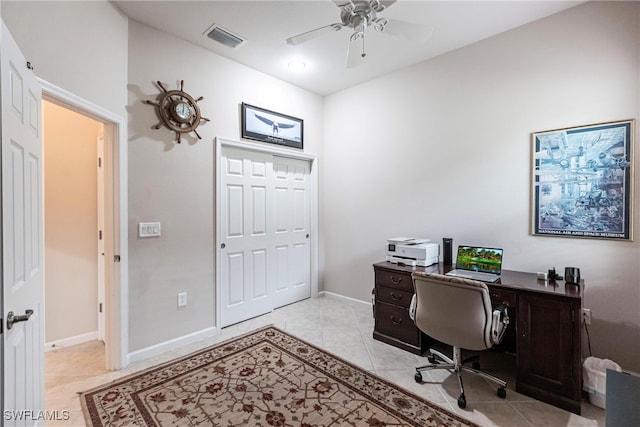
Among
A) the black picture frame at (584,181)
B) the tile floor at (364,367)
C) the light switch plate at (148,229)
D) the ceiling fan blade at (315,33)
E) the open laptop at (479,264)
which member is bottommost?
the tile floor at (364,367)

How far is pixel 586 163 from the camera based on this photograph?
231 cm

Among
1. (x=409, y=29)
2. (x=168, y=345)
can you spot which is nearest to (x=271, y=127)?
(x=409, y=29)

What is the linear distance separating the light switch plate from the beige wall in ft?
2.79

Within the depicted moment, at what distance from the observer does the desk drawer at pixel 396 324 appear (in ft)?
8.77

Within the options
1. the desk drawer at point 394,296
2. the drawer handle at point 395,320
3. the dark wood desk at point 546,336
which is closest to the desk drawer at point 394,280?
the desk drawer at point 394,296

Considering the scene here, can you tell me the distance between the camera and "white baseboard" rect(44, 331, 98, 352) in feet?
8.93

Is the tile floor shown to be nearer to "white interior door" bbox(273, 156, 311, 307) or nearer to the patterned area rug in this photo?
the patterned area rug

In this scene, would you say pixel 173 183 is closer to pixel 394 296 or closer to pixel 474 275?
pixel 394 296

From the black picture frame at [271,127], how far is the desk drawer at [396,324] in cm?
232

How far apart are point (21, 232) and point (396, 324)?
9.10 ft

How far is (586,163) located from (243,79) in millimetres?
3403

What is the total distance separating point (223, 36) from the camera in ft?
→ 8.96

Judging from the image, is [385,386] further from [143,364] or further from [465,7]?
[465,7]

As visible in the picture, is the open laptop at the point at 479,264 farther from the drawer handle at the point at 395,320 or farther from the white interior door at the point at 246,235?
the white interior door at the point at 246,235
